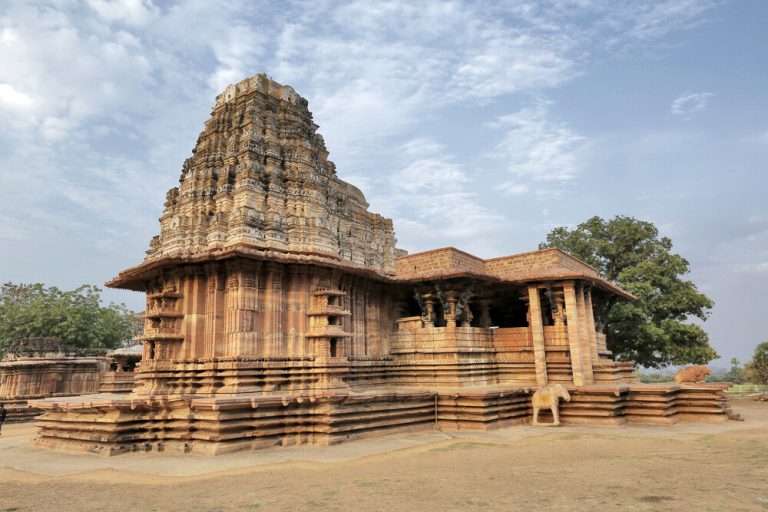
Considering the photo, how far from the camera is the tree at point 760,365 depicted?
3338 centimetres

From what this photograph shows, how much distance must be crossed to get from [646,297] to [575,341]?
14408 mm

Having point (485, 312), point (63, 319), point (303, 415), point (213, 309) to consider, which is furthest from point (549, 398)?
point (63, 319)

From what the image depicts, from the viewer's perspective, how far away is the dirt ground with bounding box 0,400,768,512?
259 inches

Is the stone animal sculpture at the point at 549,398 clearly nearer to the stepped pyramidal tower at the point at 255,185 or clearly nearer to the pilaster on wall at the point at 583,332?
the pilaster on wall at the point at 583,332

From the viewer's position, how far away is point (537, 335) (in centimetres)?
1664

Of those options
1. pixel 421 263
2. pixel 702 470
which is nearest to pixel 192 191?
pixel 421 263

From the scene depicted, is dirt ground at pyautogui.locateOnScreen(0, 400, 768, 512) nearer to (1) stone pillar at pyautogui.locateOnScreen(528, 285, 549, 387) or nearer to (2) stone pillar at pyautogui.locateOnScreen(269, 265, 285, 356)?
(2) stone pillar at pyautogui.locateOnScreen(269, 265, 285, 356)

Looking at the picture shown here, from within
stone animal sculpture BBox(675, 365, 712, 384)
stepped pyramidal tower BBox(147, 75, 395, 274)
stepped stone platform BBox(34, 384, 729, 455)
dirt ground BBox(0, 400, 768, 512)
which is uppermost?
stepped pyramidal tower BBox(147, 75, 395, 274)

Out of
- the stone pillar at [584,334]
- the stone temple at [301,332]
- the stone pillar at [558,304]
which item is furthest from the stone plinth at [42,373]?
the stone pillar at [584,334]

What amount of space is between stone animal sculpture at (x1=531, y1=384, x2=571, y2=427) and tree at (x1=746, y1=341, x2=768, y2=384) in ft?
90.5

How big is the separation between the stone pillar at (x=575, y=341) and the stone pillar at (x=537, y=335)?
0.89 m

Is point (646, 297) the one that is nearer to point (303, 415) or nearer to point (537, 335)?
point (537, 335)

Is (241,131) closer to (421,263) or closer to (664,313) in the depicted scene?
(421,263)

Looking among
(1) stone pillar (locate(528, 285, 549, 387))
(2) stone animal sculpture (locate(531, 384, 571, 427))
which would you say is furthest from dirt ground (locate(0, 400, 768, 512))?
(1) stone pillar (locate(528, 285, 549, 387))
